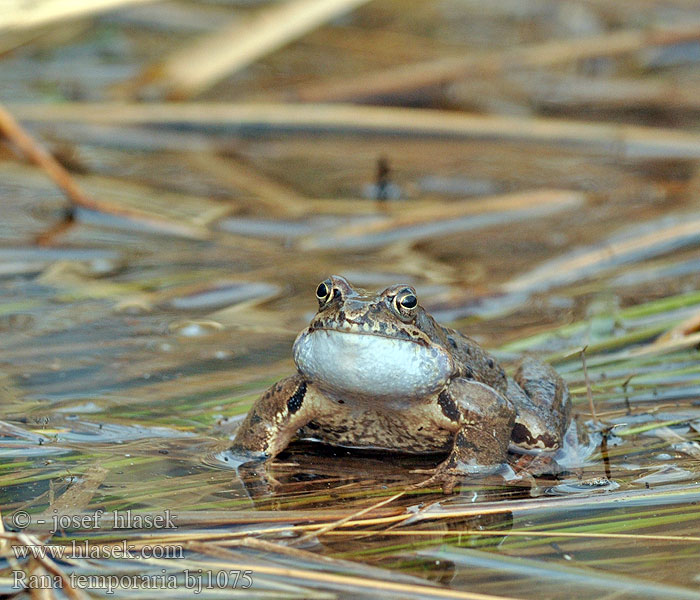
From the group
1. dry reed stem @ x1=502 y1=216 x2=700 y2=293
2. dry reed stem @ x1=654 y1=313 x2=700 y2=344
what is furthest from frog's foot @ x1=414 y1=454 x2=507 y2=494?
dry reed stem @ x1=502 y1=216 x2=700 y2=293

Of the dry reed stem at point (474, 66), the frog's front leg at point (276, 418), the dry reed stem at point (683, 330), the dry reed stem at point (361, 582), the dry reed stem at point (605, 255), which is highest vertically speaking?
the dry reed stem at point (474, 66)

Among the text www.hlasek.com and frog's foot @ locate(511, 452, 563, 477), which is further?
frog's foot @ locate(511, 452, 563, 477)

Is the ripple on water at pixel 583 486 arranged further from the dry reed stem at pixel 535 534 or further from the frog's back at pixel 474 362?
the frog's back at pixel 474 362

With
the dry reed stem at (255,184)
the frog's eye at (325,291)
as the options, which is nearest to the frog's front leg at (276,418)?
the frog's eye at (325,291)

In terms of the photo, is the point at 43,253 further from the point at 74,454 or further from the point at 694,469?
the point at 694,469

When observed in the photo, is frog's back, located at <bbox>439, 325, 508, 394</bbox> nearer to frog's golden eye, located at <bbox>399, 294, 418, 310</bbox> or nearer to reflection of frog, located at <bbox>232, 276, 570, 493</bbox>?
reflection of frog, located at <bbox>232, 276, 570, 493</bbox>
